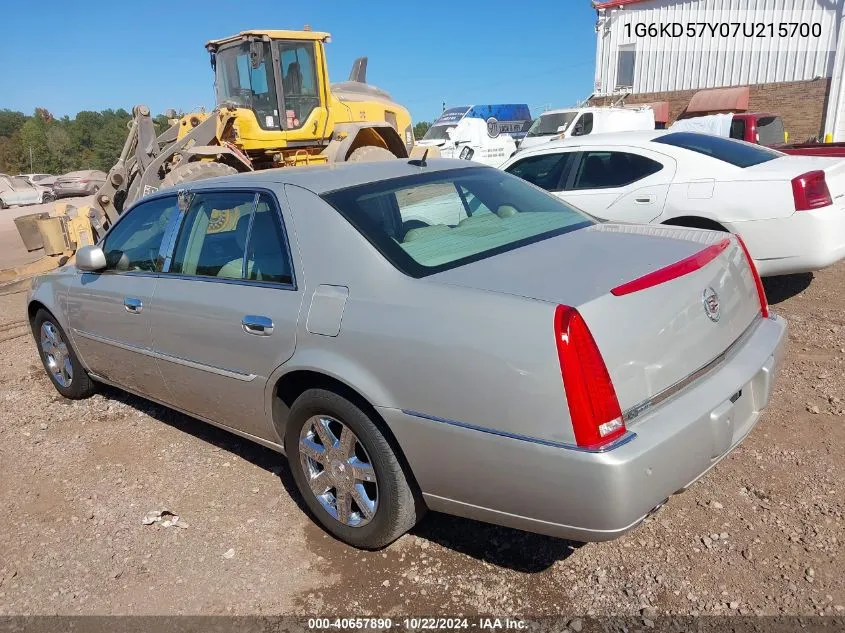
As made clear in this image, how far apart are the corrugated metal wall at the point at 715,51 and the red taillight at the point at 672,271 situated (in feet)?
83.5

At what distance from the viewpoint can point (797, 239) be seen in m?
5.05

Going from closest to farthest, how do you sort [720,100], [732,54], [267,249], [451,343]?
[451,343]
[267,249]
[720,100]
[732,54]

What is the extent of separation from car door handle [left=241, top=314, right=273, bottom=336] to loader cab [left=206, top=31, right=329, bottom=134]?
779 centimetres

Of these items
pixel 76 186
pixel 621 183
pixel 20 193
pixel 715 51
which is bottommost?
pixel 20 193

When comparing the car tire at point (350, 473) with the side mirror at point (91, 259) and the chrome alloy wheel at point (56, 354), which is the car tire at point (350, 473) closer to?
the side mirror at point (91, 259)

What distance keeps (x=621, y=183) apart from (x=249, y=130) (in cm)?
609

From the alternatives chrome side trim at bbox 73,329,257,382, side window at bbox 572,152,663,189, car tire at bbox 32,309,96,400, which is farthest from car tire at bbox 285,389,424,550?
side window at bbox 572,152,663,189

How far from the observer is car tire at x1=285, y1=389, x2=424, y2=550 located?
2.60m

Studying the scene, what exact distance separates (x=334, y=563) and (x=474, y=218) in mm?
1721

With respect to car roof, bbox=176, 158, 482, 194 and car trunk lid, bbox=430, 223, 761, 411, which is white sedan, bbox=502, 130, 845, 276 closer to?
car roof, bbox=176, 158, 482, 194

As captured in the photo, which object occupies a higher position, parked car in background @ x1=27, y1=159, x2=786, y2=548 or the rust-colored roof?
the rust-colored roof

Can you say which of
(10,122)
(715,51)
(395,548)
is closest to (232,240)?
(395,548)

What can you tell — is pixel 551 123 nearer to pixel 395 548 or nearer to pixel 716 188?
pixel 716 188

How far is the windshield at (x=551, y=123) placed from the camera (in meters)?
19.6
